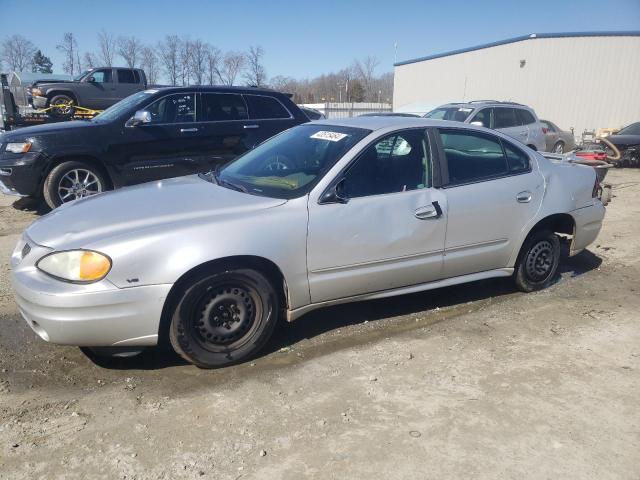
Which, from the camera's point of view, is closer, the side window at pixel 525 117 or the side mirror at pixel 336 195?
the side mirror at pixel 336 195

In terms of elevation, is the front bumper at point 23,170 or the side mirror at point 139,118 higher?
the side mirror at point 139,118

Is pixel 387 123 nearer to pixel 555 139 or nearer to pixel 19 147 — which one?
pixel 19 147

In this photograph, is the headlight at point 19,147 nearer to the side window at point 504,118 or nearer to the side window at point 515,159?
the side window at point 515,159

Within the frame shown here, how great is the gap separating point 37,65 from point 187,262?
82.3 metres

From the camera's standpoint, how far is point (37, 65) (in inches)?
2840

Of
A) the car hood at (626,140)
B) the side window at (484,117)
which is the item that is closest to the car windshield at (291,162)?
the side window at (484,117)

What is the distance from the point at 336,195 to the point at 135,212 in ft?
4.42

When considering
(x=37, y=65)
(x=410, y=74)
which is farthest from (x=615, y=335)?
(x=37, y=65)

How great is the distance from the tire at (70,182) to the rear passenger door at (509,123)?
8.65 m

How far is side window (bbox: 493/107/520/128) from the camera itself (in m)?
12.0

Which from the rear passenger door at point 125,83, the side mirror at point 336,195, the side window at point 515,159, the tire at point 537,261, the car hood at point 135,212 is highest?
the rear passenger door at point 125,83

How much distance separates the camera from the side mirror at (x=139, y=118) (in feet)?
23.0

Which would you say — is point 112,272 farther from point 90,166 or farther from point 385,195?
point 90,166

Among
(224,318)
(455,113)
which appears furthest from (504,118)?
(224,318)
